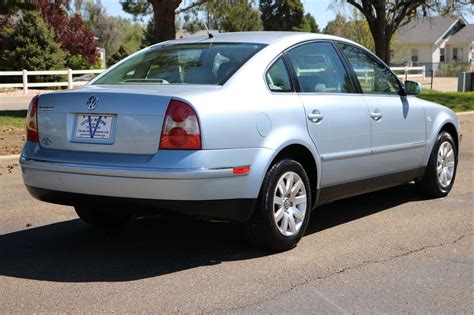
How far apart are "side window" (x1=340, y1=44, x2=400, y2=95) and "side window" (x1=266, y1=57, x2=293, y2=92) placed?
1009mm

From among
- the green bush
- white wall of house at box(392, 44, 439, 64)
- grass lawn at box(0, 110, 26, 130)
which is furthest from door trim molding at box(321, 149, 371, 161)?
white wall of house at box(392, 44, 439, 64)

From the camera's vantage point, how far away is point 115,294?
14.0ft

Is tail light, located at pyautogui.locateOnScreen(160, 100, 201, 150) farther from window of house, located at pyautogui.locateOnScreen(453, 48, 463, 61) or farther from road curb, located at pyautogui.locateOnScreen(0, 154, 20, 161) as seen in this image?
window of house, located at pyautogui.locateOnScreen(453, 48, 463, 61)

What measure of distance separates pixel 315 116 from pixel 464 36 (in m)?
68.6

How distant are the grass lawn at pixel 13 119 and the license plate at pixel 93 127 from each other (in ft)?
29.8

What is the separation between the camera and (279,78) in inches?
211

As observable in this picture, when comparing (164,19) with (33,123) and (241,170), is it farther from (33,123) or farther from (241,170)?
(241,170)

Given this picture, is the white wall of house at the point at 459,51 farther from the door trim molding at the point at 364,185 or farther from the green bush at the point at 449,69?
the door trim molding at the point at 364,185

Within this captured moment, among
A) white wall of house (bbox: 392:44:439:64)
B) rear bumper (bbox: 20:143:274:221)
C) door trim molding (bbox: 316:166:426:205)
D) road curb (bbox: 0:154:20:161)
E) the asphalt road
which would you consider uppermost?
white wall of house (bbox: 392:44:439:64)

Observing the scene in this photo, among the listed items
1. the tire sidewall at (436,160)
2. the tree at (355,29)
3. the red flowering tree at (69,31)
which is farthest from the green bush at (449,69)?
the tire sidewall at (436,160)

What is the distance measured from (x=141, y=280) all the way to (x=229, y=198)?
83 centimetres

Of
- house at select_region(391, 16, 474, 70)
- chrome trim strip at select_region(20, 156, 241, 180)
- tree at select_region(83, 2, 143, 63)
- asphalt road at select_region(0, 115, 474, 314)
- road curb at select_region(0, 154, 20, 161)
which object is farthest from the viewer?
tree at select_region(83, 2, 143, 63)

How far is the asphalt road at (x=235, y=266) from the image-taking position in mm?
4156

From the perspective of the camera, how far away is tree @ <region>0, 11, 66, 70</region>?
31.6 metres
